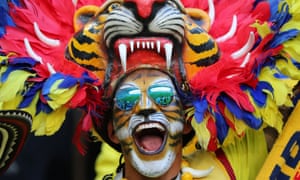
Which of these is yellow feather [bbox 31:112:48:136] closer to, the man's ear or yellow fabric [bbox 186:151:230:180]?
the man's ear

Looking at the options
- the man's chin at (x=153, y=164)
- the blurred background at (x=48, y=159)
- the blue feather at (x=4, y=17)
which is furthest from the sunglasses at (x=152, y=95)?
the blurred background at (x=48, y=159)

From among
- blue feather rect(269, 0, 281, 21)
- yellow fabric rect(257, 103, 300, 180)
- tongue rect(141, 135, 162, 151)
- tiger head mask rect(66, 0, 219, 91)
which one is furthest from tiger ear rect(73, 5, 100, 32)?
yellow fabric rect(257, 103, 300, 180)

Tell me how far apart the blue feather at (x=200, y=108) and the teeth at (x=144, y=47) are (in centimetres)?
12

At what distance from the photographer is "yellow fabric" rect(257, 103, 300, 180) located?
2299 mm

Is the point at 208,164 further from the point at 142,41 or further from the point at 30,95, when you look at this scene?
the point at 30,95

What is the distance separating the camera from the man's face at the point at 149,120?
221 centimetres

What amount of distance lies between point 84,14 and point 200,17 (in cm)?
29

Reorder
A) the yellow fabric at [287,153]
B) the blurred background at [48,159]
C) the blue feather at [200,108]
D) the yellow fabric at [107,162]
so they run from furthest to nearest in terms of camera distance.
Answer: the blurred background at [48,159] < the yellow fabric at [107,162] < the yellow fabric at [287,153] < the blue feather at [200,108]

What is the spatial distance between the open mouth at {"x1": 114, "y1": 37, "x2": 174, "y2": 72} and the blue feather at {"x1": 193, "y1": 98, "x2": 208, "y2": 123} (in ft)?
0.39

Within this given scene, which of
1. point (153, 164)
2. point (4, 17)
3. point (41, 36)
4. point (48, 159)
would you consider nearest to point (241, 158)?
point (153, 164)

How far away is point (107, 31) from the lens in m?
2.26

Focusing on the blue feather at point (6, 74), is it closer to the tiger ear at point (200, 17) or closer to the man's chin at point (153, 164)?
the man's chin at point (153, 164)

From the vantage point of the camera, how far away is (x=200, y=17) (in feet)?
7.61

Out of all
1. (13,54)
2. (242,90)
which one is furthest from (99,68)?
(242,90)
